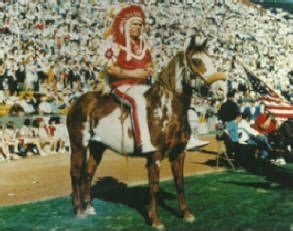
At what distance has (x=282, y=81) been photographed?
10992 mm

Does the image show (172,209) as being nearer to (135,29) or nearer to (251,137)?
(135,29)

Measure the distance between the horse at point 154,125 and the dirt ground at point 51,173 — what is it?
970 millimetres

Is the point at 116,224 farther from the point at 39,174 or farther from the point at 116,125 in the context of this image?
the point at 39,174

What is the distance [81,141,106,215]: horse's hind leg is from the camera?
6.23m

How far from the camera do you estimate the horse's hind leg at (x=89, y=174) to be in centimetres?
623

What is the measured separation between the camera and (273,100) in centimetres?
974

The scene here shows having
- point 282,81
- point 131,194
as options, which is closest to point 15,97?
point 131,194

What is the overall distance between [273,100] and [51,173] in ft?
14.4

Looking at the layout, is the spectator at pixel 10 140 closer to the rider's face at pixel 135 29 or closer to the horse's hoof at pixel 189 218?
the rider's face at pixel 135 29

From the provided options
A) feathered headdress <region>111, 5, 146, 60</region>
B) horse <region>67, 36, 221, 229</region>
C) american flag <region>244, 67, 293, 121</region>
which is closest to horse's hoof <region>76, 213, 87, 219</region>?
horse <region>67, 36, 221, 229</region>

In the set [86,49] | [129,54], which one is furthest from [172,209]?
[86,49]

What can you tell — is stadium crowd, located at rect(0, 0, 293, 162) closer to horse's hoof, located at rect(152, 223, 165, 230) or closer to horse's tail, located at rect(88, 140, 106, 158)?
horse's tail, located at rect(88, 140, 106, 158)

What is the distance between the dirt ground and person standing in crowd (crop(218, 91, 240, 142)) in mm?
724

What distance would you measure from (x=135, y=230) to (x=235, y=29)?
265 inches
